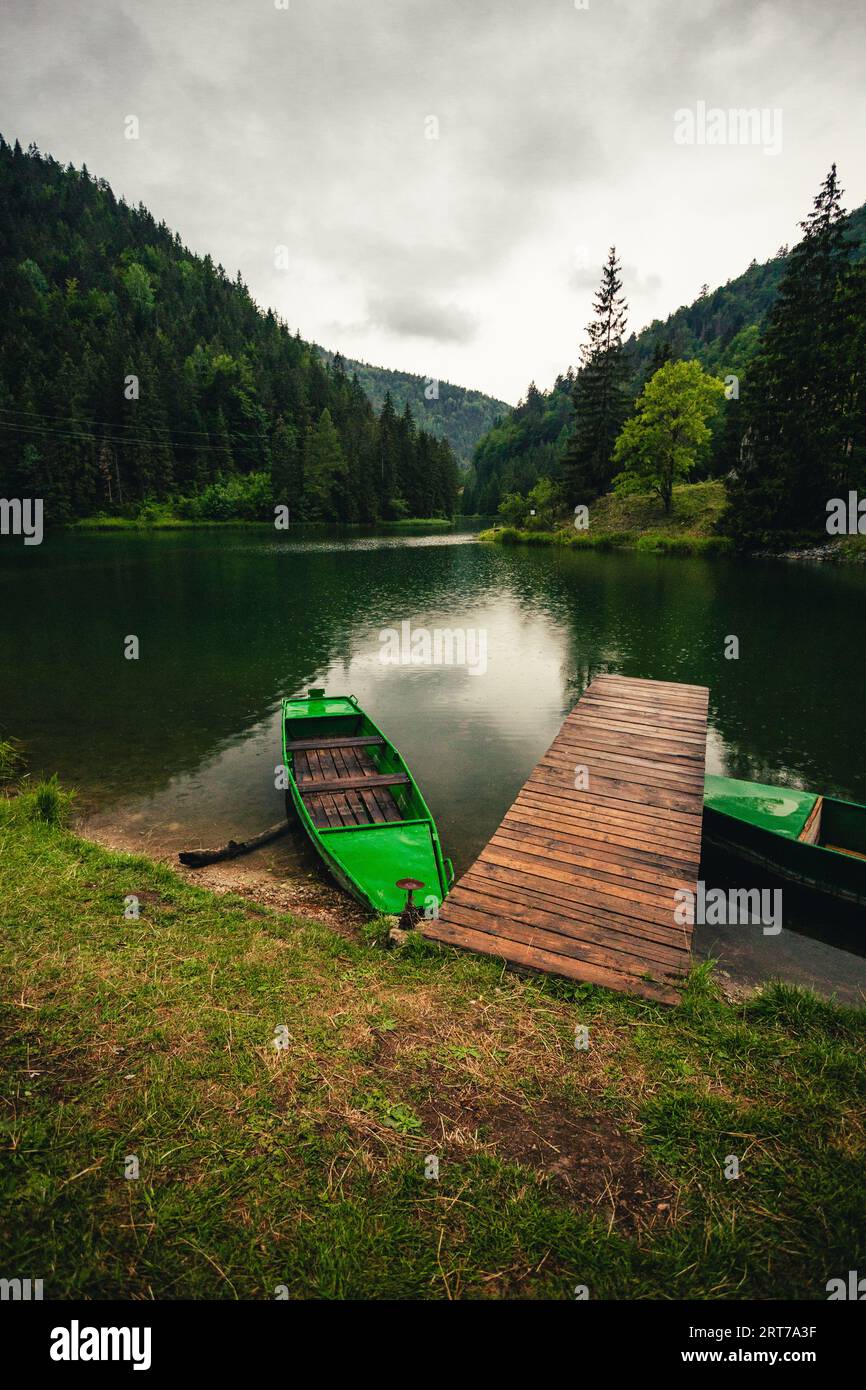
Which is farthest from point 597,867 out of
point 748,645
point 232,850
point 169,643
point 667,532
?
point 667,532

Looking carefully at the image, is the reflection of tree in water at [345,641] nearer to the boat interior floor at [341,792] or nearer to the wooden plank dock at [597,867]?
the boat interior floor at [341,792]

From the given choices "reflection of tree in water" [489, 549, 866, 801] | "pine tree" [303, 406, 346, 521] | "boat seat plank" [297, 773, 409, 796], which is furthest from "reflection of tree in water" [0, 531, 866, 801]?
"pine tree" [303, 406, 346, 521]

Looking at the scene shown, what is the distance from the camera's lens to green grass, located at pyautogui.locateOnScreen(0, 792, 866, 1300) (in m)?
3.53

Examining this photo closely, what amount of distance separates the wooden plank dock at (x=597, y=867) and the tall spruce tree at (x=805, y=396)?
52.1 meters

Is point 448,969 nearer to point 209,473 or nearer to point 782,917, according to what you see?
point 782,917

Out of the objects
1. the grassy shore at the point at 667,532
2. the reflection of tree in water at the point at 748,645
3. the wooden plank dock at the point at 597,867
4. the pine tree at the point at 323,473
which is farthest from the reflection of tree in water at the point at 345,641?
the pine tree at the point at 323,473

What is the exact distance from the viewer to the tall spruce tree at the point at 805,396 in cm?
5094

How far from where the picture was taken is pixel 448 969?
6.66 metres

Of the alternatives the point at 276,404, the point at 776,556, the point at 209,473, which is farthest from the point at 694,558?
the point at 276,404

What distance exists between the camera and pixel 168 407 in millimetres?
109750

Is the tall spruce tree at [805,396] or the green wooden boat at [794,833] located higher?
the tall spruce tree at [805,396]
